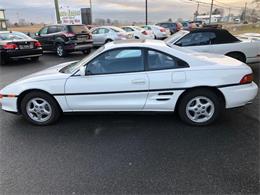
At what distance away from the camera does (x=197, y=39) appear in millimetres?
7262

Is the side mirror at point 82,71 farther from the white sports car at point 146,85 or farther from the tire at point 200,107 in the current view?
the tire at point 200,107

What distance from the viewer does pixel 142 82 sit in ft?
12.8

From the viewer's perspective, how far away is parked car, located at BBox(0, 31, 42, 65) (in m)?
10.6

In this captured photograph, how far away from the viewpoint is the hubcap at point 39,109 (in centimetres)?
421

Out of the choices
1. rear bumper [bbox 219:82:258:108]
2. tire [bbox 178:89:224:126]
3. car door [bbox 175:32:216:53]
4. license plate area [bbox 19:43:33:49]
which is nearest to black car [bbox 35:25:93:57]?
license plate area [bbox 19:43:33:49]

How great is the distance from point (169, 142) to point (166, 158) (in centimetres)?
44

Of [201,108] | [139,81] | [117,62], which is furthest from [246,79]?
[117,62]

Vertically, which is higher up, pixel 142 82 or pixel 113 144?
pixel 142 82

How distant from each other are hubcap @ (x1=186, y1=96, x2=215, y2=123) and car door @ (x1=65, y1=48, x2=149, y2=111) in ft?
2.53

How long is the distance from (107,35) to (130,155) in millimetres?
13435

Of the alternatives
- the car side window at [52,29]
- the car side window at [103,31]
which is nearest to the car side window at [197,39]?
the car side window at [52,29]

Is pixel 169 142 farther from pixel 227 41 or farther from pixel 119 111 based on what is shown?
pixel 227 41

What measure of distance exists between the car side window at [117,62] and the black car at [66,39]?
29.8 ft

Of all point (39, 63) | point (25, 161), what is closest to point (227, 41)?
point (25, 161)
